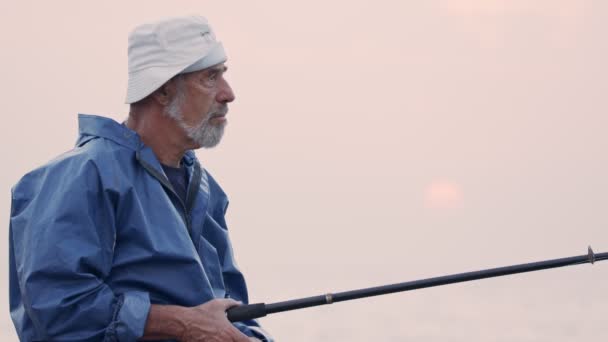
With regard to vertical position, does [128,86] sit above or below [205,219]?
above

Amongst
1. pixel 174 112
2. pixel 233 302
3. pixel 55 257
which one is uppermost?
pixel 174 112

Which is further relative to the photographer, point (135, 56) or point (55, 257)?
point (135, 56)

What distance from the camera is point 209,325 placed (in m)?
6.41

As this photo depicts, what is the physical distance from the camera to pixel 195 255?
259 inches

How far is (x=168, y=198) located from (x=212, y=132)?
428 mm

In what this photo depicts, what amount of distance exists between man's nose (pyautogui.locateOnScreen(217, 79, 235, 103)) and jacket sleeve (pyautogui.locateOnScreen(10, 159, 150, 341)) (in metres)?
0.87

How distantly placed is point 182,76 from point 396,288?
158 centimetres

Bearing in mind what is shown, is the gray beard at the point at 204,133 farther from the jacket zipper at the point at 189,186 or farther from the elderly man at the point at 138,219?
the jacket zipper at the point at 189,186

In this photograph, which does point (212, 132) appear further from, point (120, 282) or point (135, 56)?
point (120, 282)

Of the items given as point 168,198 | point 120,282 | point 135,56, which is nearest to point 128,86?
point 135,56

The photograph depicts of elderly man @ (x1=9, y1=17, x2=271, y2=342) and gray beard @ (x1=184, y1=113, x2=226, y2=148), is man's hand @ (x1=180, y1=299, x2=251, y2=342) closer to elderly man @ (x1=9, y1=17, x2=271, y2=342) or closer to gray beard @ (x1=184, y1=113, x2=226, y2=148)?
elderly man @ (x1=9, y1=17, x2=271, y2=342)

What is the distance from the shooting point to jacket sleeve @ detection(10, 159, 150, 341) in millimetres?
6102

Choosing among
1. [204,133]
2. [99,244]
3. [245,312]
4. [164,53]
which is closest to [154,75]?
[164,53]

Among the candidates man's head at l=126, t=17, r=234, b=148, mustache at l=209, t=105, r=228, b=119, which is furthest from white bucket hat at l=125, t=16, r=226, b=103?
mustache at l=209, t=105, r=228, b=119
